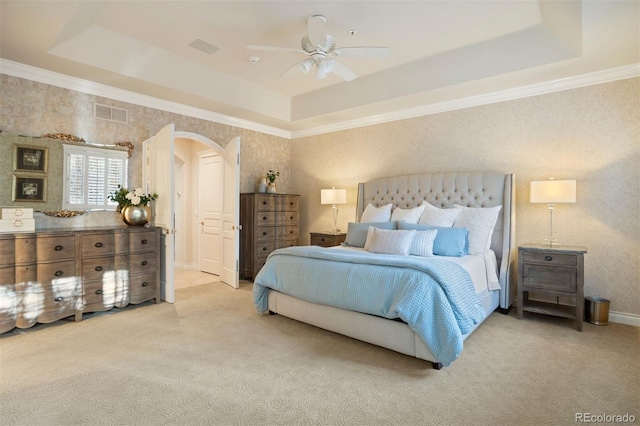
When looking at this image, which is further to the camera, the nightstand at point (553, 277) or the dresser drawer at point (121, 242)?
the dresser drawer at point (121, 242)

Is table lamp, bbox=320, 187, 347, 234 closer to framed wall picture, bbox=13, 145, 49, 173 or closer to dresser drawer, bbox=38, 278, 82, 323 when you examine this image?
dresser drawer, bbox=38, 278, 82, 323

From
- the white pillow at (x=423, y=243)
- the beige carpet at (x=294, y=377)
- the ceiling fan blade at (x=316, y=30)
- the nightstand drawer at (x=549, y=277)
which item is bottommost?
the beige carpet at (x=294, y=377)

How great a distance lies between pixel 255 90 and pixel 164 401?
4.38m

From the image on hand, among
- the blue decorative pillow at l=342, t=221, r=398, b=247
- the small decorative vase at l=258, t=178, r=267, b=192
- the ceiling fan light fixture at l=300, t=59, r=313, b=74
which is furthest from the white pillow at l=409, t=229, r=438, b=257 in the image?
the small decorative vase at l=258, t=178, r=267, b=192

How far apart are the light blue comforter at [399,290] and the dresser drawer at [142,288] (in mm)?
1762

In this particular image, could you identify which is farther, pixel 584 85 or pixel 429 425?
pixel 584 85

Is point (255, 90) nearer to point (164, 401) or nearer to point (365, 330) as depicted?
point (365, 330)

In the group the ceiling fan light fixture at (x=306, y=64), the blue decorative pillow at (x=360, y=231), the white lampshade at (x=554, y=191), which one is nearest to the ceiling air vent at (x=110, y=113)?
the ceiling fan light fixture at (x=306, y=64)

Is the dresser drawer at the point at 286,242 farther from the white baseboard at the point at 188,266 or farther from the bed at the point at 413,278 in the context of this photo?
the white baseboard at the point at 188,266

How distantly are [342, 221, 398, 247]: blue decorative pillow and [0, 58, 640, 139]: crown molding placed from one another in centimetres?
182

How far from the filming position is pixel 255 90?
5242 mm

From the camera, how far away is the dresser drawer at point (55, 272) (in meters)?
3.34

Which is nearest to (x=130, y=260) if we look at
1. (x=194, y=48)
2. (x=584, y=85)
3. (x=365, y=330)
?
(x=194, y=48)

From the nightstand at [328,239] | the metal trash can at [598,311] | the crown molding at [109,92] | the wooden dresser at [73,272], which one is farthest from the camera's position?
the nightstand at [328,239]
